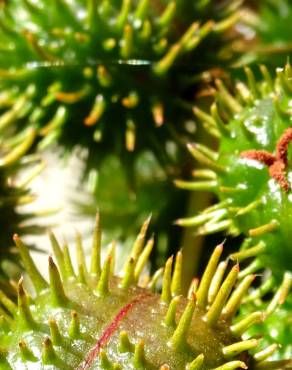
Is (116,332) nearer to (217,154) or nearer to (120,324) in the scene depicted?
(120,324)

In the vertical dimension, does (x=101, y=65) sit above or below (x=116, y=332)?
above

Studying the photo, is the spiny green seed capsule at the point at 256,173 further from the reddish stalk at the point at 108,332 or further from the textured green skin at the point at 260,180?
the reddish stalk at the point at 108,332

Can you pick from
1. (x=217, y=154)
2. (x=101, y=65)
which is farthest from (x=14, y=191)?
(x=217, y=154)

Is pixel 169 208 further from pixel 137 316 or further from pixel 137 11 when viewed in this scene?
pixel 137 316

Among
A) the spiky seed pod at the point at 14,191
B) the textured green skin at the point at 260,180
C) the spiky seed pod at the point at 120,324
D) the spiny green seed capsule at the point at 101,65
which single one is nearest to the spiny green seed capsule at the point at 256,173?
the textured green skin at the point at 260,180

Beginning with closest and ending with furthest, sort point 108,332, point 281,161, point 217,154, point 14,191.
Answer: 1. point 108,332
2. point 281,161
3. point 217,154
4. point 14,191

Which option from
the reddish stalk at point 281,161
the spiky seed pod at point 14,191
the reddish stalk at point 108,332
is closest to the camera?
the reddish stalk at point 108,332

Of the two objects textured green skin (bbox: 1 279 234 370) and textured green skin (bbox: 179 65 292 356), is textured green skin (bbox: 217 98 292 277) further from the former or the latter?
textured green skin (bbox: 1 279 234 370)
